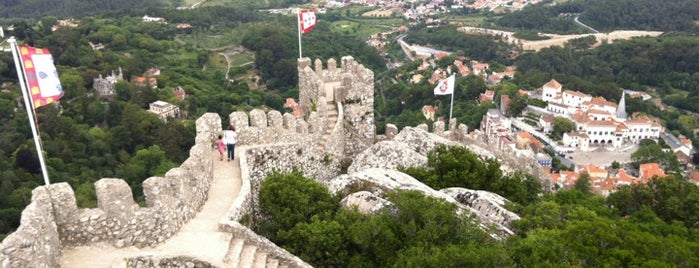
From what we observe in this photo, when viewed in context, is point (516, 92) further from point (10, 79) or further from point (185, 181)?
point (185, 181)

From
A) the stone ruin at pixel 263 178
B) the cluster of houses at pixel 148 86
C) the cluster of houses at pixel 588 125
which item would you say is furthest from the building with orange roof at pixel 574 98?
the stone ruin at pixel 263 178

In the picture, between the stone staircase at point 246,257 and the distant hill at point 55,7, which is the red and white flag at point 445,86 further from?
the distant hill at point 55,7

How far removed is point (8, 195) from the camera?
142 ft

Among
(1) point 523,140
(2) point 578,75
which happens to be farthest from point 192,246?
(2) point 578,75

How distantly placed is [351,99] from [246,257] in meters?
9.61

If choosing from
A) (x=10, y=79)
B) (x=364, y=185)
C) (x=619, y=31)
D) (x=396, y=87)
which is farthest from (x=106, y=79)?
(x=619, y=31)

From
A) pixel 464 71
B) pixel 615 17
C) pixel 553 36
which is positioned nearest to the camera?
pixel 464 71

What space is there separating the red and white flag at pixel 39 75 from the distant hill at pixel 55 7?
144 metres

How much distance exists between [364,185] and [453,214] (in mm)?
2455

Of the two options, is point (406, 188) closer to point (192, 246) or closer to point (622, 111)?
point (192, 246)

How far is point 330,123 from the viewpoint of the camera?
1880cm

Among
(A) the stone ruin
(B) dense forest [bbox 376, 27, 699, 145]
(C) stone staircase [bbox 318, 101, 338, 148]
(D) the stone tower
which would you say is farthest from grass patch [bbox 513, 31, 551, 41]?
(C) stone staircase [bbox 318, 101, 338, 148]

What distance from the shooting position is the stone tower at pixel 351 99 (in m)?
19.6

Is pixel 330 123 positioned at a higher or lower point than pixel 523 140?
higher
